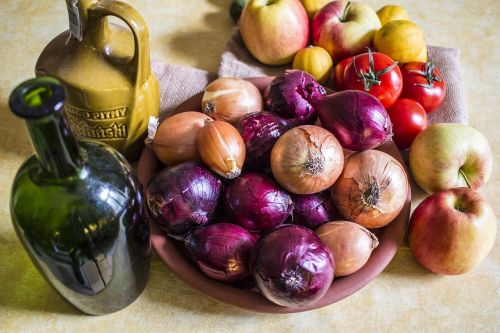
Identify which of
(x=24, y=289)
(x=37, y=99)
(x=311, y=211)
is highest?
(x=37, y=99)

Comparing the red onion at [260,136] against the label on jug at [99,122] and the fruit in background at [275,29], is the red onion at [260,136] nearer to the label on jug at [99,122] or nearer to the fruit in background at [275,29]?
the label on jug at [99,122]

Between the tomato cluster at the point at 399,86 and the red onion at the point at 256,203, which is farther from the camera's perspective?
the tomato cluster at the point at 399,86

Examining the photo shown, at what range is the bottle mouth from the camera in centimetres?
40

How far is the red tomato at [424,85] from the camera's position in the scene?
82cm

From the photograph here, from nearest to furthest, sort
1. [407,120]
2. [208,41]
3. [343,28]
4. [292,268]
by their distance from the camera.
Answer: [292,268] < [407,120] < [343,28] < [208,41]

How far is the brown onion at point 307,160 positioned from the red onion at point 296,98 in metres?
0.07

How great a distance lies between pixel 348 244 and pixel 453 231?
14 centimetres

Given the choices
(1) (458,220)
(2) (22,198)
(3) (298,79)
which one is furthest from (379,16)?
(2) (22,198)

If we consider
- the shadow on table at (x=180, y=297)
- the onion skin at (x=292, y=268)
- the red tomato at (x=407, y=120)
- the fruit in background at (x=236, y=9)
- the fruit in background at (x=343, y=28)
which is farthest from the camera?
→ the fruit in background at (x=236, y=9)

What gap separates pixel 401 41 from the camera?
854 millimetres

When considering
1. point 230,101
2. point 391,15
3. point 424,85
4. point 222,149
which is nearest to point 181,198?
point 222,149

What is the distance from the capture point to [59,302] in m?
0.63

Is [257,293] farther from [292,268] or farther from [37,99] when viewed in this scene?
[37,99]

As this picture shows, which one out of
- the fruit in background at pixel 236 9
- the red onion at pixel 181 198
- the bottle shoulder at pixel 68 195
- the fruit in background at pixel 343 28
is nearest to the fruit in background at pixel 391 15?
the fruit in background at pixel 343 28
